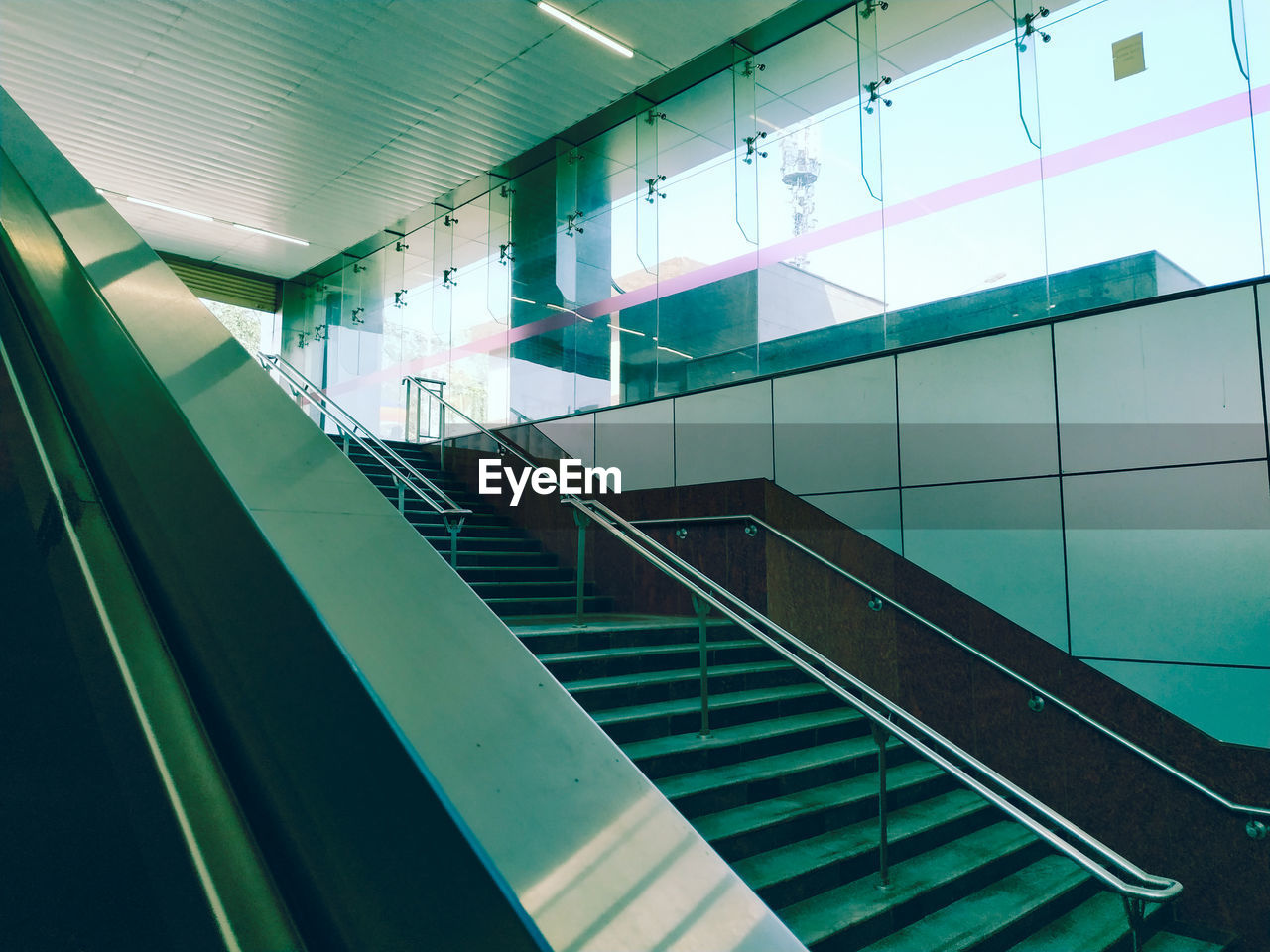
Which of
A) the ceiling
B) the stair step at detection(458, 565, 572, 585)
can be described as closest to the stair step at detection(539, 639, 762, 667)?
the stair step at detection(458, 565, 572, 585)

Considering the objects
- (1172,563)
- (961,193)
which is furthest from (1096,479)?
(961,193)

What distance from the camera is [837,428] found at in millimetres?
6566

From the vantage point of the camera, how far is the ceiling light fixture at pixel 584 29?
7246 mm

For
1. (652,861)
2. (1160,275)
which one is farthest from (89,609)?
(1160,275)

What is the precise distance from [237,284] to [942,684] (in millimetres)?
13472

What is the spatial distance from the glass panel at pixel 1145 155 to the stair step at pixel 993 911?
3.46 meters

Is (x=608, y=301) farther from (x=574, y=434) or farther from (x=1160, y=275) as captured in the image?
(x=1160, y=275)

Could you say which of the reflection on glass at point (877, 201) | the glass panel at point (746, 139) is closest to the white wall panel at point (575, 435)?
the reflection on glass at point (877, 201)

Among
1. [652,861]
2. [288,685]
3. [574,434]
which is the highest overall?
[574,434]

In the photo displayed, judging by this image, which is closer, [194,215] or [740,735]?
[740,735]

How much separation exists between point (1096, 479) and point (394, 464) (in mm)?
6830

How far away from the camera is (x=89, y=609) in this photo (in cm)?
161

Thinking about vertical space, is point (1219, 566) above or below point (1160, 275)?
below

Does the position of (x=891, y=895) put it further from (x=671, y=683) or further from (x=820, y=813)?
(x=671, y=683)
